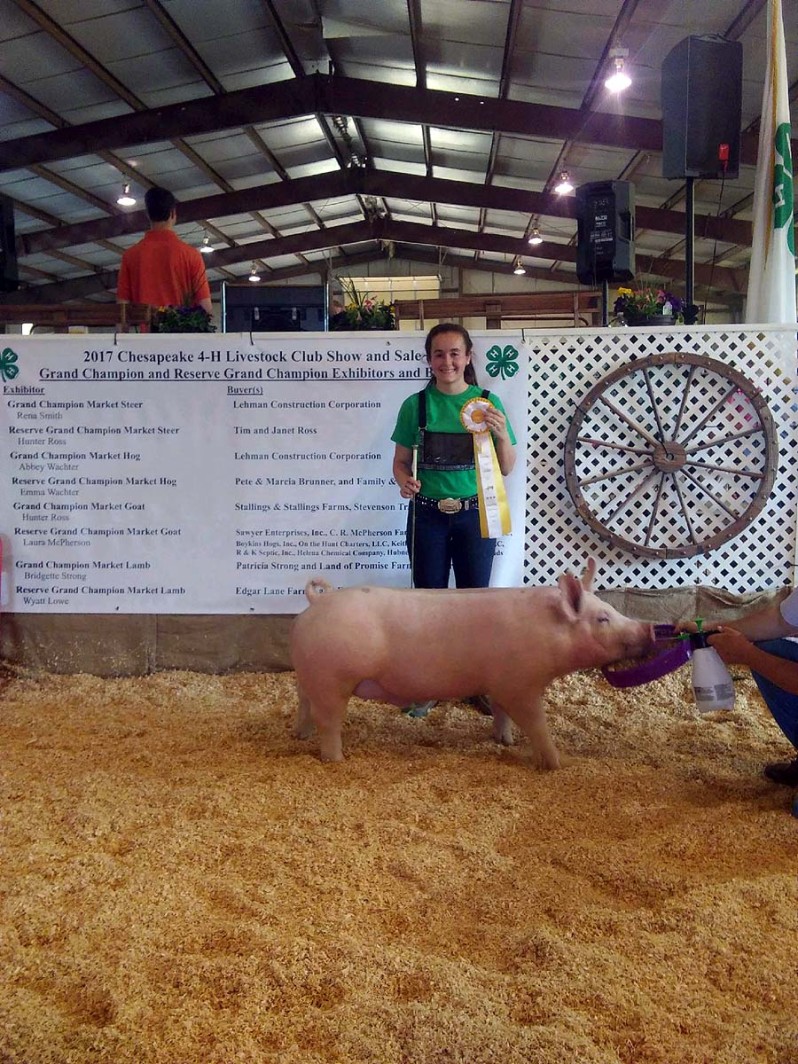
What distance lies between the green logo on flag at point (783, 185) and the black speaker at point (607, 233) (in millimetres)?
1301

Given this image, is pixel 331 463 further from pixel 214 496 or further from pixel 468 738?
pixel 468 738

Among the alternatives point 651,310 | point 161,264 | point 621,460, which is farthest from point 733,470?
point 161,264

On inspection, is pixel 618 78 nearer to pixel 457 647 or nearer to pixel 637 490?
pixel 637 490

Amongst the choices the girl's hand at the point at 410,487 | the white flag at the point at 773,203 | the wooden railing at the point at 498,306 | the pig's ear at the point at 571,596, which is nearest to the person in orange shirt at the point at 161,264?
the wooden railing at the point at 498,306

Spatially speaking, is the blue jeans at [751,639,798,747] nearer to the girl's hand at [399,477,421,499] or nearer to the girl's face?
the girl's hand at [399,477,421,499]

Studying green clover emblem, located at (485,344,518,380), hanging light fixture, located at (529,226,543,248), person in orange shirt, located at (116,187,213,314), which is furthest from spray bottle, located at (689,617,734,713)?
hanging light fixture, located at (529,226,543,248)

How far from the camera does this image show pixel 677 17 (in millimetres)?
6508

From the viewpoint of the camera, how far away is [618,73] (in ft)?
23.0

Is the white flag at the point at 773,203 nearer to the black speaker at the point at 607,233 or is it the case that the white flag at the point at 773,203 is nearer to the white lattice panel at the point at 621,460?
the white lattice panel at the point at 621,460

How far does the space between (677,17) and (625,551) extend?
4850 millimetres

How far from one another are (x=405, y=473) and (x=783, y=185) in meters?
2.83

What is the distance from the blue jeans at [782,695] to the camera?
2686 mm

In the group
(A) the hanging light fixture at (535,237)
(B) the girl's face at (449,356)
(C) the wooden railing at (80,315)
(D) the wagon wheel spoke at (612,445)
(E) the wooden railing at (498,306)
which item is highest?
(A) the hanging light fixture at (535,237)

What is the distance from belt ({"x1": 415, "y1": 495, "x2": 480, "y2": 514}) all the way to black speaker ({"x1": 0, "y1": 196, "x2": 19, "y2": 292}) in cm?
486
